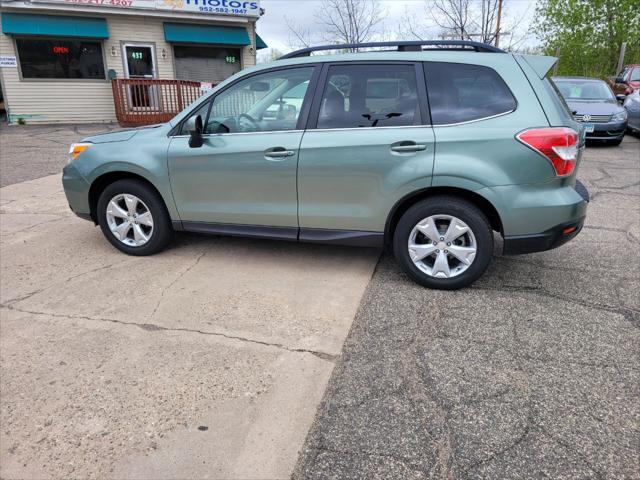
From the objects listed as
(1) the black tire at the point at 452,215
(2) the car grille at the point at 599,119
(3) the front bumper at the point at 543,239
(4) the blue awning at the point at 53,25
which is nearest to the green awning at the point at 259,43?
(4) the blue awning at the point at 53,25

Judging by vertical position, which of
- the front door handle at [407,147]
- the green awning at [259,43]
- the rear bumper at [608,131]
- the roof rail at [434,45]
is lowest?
the rear bumper at [608,131]

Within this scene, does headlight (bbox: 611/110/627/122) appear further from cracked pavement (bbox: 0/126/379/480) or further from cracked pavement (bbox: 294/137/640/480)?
cracked pavement (bbox: 0/126/379/480)

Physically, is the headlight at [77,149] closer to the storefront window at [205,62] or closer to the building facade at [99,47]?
the building facade at [99,47]

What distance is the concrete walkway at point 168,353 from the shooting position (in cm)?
221

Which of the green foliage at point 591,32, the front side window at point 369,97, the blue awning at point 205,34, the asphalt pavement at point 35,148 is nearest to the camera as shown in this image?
the front side window at point 369,97

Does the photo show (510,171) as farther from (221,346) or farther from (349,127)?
(221,346)

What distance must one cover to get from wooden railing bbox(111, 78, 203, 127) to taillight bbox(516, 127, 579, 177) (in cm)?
1195

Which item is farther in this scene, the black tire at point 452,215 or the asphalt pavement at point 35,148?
the asphalt pavement at point 35,148

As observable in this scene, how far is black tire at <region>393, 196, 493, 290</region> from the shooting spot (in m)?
3.56

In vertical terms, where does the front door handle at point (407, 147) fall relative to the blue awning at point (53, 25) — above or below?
below

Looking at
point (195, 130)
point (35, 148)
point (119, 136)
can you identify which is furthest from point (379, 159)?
point (35, 148)

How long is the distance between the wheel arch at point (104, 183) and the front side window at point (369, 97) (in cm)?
169

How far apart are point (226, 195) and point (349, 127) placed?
1.19 meters

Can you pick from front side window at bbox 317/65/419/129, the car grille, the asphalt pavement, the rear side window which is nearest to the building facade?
the asphalt pavement
